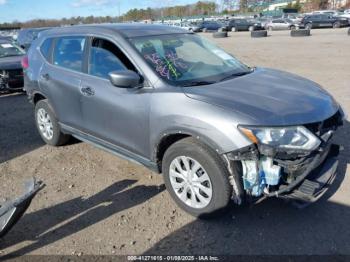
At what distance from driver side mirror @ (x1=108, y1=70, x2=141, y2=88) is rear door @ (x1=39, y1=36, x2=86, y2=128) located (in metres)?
1.02

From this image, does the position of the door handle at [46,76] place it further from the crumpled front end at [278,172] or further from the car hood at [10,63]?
the car hood at [10,63]

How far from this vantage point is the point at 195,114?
3404mm

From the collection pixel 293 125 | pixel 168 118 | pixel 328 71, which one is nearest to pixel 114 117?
pixel 168 118

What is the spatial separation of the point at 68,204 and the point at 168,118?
151 cm

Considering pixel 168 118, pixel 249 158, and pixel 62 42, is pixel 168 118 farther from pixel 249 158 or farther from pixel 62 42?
pixel 62 42

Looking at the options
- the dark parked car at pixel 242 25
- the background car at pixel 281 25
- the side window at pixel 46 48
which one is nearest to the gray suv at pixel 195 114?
the side window at pixel 46 48

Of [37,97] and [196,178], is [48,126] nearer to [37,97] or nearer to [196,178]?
[37,97]

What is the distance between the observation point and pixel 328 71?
36.8ft

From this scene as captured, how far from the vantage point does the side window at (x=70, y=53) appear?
4696mm

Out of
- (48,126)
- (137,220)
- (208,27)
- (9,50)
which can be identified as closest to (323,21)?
(208,27)

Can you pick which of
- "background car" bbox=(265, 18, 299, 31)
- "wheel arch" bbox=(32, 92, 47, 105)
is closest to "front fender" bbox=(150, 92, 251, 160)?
"wheel arch" bbox=(32, 92, 47, 105)

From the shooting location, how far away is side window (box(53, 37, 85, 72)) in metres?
4.70

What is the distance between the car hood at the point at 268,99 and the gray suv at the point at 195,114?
11 mm

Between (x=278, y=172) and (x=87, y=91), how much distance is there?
2.46 m
